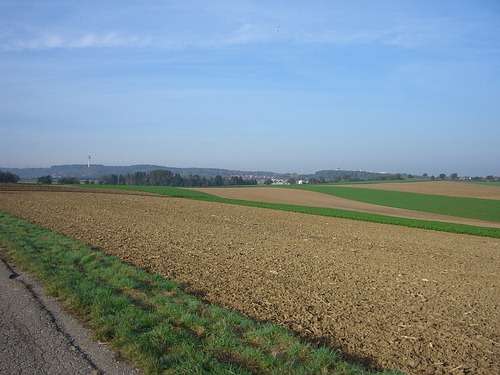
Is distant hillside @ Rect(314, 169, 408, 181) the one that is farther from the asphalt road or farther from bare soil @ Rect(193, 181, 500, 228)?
the asphalt road

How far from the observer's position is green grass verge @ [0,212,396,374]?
523 cm

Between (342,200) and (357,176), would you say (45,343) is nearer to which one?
(342,200)

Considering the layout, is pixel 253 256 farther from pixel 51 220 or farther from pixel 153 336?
pixel 51 220

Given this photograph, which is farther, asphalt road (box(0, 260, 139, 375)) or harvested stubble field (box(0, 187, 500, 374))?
harvested stubble field (box(0, 187, 500, 374))

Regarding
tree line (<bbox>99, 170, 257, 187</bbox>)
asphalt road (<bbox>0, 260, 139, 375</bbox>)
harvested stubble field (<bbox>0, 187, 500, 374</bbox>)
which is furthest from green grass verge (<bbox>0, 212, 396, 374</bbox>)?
tree line (<bbox>99, 170, 257, 187</bbox>)

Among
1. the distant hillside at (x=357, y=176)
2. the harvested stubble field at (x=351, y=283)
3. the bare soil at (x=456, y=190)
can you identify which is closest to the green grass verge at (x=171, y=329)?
the harvested stubble field at (x=351, y=283)

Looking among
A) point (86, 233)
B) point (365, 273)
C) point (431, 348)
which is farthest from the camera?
point (86, 233)

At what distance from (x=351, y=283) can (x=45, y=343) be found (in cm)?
675

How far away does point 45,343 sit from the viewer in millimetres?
5832

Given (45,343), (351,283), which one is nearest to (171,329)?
(45,343)

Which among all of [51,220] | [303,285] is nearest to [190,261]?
[303,285]

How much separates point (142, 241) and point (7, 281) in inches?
262

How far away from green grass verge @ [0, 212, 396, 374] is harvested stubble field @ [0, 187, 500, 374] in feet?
2.13

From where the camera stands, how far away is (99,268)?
Result: 10625mm
